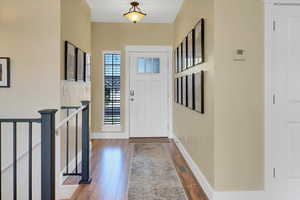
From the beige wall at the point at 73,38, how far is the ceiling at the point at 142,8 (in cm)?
36

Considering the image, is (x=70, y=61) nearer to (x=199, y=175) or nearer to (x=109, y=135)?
(x=199, y=175)

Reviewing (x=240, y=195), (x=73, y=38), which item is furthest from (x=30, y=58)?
(x=240, y=195)

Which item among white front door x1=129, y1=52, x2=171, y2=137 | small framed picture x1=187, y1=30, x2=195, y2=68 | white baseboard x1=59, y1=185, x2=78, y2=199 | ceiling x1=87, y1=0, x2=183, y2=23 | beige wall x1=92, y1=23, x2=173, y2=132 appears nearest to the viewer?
white baseboard x1=59, y1=185, x2=78, y2=199

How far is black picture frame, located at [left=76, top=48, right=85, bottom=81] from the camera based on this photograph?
3.71 m

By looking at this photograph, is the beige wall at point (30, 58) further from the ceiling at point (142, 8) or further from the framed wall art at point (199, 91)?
the framed wall art at point (199, 91)

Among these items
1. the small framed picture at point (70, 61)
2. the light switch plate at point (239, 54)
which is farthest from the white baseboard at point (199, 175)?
the small framed picture at point (70, 61)

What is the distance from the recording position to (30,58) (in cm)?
307

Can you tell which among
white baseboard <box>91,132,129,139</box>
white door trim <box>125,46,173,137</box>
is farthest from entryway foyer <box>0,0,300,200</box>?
white door trim <box>125,46,173,137</box>

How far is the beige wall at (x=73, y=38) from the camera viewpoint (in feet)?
10.5

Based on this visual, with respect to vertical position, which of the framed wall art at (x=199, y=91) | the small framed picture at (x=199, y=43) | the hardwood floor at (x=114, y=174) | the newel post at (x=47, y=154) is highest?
the small framed picture at (x=199, y=43)

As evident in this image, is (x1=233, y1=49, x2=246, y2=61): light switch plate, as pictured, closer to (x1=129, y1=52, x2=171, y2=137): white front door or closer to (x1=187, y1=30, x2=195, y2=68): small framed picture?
(x1=187, y1=30, x2=195, y2=68): small framed picture

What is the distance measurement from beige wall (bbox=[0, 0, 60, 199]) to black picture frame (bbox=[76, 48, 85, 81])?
2.13 ft

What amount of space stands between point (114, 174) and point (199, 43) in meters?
2.04
